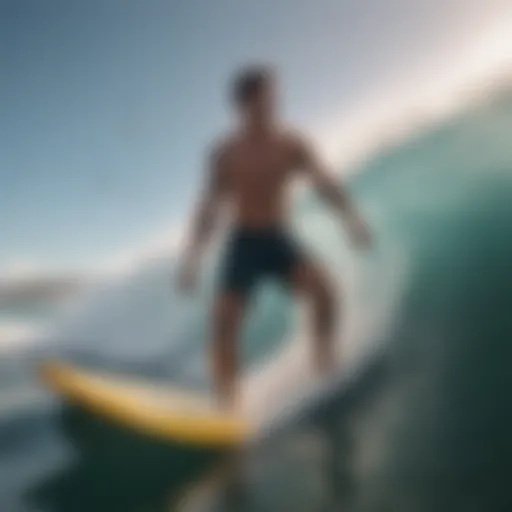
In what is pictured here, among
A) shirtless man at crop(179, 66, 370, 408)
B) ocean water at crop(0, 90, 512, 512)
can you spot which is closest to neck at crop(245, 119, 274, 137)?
shirtless man at crop(179, 66, 370, 408)

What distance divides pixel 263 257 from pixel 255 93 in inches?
9.2

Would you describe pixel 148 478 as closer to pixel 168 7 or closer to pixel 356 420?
pixel 356 420

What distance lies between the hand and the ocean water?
14 mm

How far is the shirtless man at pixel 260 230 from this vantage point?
4.42ft

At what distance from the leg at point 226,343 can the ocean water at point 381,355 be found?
19 millimetres

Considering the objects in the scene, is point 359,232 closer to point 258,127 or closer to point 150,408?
point 258,127

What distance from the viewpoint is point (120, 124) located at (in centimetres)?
147

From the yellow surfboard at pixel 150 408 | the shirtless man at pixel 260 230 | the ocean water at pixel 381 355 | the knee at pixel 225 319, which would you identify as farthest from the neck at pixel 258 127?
the yellow surfboard at pixel 150 408

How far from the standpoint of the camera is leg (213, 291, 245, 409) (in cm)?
134

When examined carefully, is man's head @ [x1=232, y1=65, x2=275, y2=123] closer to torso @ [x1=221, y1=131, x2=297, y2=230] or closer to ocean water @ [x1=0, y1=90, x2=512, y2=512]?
torso @ [x1=221, y1=131, x2=297, y2=230]

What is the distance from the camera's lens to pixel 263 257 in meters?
1.36

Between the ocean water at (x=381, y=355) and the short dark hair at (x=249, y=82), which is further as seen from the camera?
the short dark hair at (x=249, y=82)

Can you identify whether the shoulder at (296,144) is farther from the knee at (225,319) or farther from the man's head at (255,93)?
the knee at (225,319)

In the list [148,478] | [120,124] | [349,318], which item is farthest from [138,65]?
[148,478]
